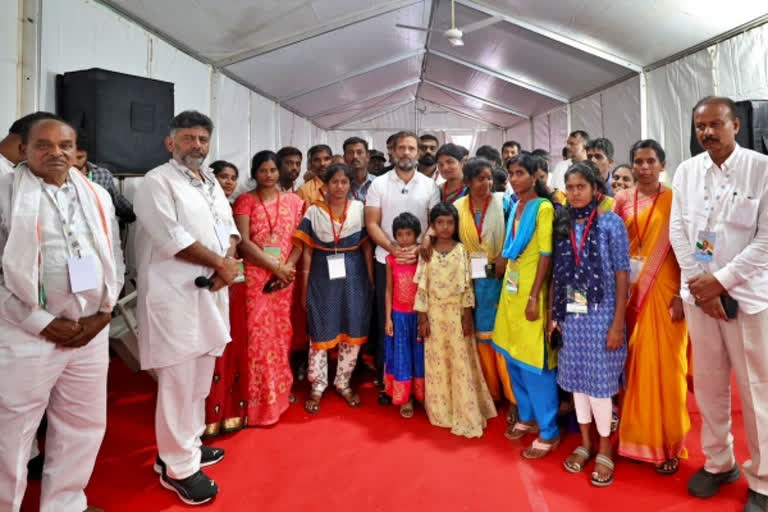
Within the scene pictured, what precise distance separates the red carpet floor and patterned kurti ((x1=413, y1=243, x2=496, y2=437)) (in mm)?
113

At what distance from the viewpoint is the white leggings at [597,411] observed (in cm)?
197

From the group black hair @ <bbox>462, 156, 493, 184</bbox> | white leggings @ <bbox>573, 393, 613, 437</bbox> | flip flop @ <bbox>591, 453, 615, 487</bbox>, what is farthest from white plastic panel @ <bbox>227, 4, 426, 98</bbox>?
flip flop @ <bbox>591, 453, 615, 487</bbox>

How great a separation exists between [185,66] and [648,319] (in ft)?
15.6

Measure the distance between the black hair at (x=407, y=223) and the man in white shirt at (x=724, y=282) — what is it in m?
1.29

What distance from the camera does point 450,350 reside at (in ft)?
8.13

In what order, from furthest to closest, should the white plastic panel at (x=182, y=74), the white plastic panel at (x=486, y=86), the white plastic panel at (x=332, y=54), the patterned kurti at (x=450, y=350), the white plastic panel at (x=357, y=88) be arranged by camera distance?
the white plastic panel at (x=486, y=86)
the white plastic panel at (x=357, y=88)
the white plastic panel at (x=332, y=54)
the white plastic panel at (x=182, y=74)
the patterned kurti at (x=450, y=350)

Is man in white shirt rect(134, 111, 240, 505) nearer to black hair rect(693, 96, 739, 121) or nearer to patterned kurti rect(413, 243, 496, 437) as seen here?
patterned kurti rect(413, 243, 496, 437)

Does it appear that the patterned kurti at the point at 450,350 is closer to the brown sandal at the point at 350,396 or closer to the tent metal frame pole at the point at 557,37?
the brown sandal at the point at 350,396

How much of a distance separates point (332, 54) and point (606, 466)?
601 cm

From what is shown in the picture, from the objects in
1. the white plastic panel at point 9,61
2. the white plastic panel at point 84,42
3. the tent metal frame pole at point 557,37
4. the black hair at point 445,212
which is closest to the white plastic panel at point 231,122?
the white plastic panel at point 84,42

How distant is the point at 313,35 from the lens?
518 cm

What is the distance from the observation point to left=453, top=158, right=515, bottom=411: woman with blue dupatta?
2.42 m

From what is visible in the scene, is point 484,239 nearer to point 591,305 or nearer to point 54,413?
point 591,305

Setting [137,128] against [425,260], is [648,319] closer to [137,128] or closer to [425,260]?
[425,260]
